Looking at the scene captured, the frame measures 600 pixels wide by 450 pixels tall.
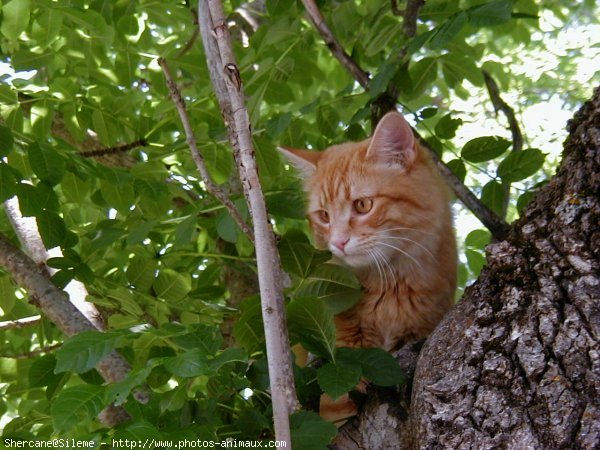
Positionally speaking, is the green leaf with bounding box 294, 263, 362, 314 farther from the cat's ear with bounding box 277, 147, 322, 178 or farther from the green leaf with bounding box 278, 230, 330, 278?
the cat's ear with bounding box 277, 147, 322, 178

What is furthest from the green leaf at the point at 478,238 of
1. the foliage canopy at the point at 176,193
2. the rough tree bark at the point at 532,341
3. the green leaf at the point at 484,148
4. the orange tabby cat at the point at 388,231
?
the rough tree bark at the point at 532,341

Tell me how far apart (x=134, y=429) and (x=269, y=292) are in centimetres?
39

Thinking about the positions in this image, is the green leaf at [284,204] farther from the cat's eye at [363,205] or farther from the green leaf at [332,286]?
the green leaf at [332,286]

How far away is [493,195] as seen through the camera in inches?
107

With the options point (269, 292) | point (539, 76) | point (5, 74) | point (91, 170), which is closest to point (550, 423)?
point (269, 292)

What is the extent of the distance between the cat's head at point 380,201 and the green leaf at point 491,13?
1.46ft

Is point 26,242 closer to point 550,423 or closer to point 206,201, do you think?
point 206,201

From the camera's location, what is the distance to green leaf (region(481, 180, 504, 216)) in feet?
8.88

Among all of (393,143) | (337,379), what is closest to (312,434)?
(337,379)

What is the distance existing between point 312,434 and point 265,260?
0.40m

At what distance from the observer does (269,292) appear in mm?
1599

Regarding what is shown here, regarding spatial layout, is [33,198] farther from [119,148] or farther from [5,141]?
[119,148]

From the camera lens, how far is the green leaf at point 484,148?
8.94 feet

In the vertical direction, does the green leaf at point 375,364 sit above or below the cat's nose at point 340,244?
below
